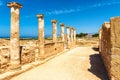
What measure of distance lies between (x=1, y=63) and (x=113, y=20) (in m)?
5.39

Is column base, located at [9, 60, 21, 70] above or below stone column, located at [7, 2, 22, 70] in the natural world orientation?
below

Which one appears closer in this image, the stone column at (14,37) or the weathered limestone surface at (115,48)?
the weathered limestone surface at (115,48)

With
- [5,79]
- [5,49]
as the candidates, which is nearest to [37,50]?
[5,49]

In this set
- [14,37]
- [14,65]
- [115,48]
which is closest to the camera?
[115,48]

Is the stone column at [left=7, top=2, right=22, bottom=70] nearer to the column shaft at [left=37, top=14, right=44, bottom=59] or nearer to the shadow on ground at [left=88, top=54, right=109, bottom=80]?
the column shaft at [left=37, top=14, right=44, bottom=59]

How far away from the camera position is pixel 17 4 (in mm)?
7309

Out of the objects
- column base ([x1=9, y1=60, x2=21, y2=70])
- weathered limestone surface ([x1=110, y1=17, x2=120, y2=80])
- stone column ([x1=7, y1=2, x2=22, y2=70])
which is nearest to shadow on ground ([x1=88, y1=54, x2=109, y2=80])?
weathered limestone surface ([x1=110, y1=17, x2=120, y2=80])

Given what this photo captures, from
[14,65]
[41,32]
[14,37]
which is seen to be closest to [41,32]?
[41,32]

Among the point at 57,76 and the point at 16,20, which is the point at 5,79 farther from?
the point at 16,20

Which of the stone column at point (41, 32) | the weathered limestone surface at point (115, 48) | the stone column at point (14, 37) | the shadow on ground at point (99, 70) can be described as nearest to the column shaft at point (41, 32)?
the stone column at point (41, 32)

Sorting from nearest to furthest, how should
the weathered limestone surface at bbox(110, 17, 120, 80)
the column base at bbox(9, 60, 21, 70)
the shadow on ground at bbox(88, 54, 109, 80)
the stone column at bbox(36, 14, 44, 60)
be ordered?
the weathered limestone surface at bbox(110, 17, 120, 80) < the shadow on ground at bbox(88, 54, 109, 80) < the column base at bbox(9, 60, 21, 70) < the stone column at bbox(36, 14, 44, 60)

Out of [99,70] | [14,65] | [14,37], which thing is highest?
[14,37]

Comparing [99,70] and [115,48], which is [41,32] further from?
[115,48]

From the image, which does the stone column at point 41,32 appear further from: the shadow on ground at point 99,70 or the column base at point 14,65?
the shadow on ground at point 99,70
